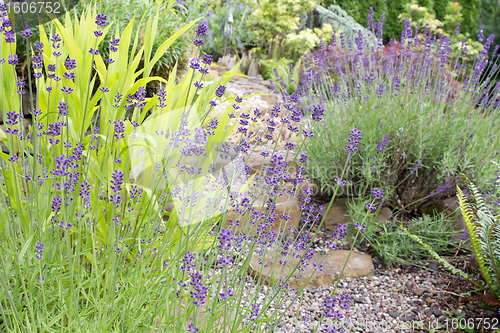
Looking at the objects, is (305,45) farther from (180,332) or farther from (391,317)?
(180,332)

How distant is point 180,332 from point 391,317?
146 centimetres

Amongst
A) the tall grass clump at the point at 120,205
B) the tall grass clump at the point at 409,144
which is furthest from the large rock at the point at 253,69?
the tall grass clump at the point at 120,205

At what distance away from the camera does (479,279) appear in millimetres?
2258

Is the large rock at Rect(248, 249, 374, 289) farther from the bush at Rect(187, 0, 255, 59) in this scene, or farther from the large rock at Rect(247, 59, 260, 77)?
the bush at Rect(187, 0, 255, 59)

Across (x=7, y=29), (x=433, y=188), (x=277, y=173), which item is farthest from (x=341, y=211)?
(x=7, y=29)

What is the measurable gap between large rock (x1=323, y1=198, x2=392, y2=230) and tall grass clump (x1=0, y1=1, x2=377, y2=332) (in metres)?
1.29

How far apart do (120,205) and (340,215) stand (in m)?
1.98

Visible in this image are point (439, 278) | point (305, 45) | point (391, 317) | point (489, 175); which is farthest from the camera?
point (305, 45)

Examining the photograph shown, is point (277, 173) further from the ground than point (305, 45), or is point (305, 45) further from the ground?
point (277, 173)

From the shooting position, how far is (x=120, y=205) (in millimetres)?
1590

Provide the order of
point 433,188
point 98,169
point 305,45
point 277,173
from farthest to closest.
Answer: point 305,45 → point 433,188 → point 98,169 → point 277,173

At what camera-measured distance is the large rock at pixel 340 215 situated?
9.77 feet

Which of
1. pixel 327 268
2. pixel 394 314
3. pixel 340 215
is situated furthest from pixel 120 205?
pixel 340 215

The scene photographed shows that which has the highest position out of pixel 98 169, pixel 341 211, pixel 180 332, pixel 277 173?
pixel 277 173
